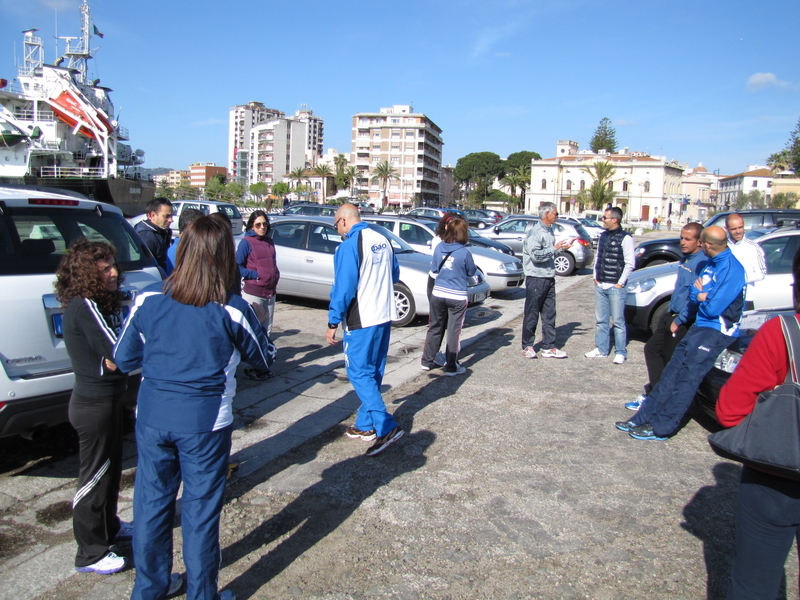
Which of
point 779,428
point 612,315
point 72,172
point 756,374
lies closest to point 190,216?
point 756,374

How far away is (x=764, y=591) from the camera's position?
6.89 ft

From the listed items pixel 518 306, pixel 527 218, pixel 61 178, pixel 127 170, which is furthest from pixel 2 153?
pixel 518 306

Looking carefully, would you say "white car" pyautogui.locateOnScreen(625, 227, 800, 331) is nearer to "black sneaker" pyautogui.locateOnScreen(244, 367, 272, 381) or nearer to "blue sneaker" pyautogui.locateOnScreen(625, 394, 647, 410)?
"blue sneaker" pyautogui.locateOnScreen(625, 394, 647, 410)

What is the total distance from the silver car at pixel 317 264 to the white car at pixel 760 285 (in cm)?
233

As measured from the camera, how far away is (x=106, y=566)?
2.79 metres

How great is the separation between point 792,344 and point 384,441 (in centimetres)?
290

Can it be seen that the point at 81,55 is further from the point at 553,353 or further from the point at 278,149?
the point at 278,149

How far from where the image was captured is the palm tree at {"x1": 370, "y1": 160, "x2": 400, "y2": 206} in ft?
333

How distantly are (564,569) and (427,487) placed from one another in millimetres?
1087

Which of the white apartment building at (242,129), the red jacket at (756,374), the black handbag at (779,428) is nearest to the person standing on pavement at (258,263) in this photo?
the red jacket at (756,374)

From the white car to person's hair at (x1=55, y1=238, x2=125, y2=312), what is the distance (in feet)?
21.1

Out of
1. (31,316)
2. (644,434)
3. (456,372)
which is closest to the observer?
(31,316)

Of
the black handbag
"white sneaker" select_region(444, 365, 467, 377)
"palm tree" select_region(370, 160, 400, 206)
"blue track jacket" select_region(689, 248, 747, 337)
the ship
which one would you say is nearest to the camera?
the black handbag

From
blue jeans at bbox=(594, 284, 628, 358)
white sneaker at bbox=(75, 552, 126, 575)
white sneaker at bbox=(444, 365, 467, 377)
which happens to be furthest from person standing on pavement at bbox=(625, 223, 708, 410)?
white sneaker at bbox=(75, 552, 126, 575)
